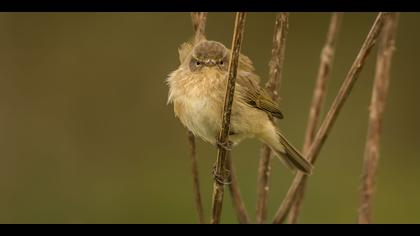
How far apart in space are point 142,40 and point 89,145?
1107 mm

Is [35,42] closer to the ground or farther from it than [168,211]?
farther from it

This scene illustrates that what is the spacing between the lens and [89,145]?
6625mm

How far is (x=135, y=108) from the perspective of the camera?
6715mm

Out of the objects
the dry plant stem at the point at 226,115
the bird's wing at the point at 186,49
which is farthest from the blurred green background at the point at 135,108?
the dry plant stem at the point at 226,115

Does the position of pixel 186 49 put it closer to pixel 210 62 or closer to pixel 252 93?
pixel 210 62

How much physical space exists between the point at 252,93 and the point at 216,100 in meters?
0.28

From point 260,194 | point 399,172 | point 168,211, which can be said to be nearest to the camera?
point 260,194

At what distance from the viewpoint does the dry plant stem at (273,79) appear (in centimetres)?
308

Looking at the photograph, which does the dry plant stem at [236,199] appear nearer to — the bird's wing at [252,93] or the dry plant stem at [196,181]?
the dry plant stem at [196,181]

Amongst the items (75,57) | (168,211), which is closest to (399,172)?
(168,211)

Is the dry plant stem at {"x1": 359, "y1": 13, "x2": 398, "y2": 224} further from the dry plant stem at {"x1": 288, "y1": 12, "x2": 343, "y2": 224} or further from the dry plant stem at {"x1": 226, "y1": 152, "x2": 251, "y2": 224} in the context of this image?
the dry plant stem at {"x1": 226, "y1": 152, "x2": 251, "y2": 224}

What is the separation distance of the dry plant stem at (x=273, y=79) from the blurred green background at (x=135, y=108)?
9.62 feet
